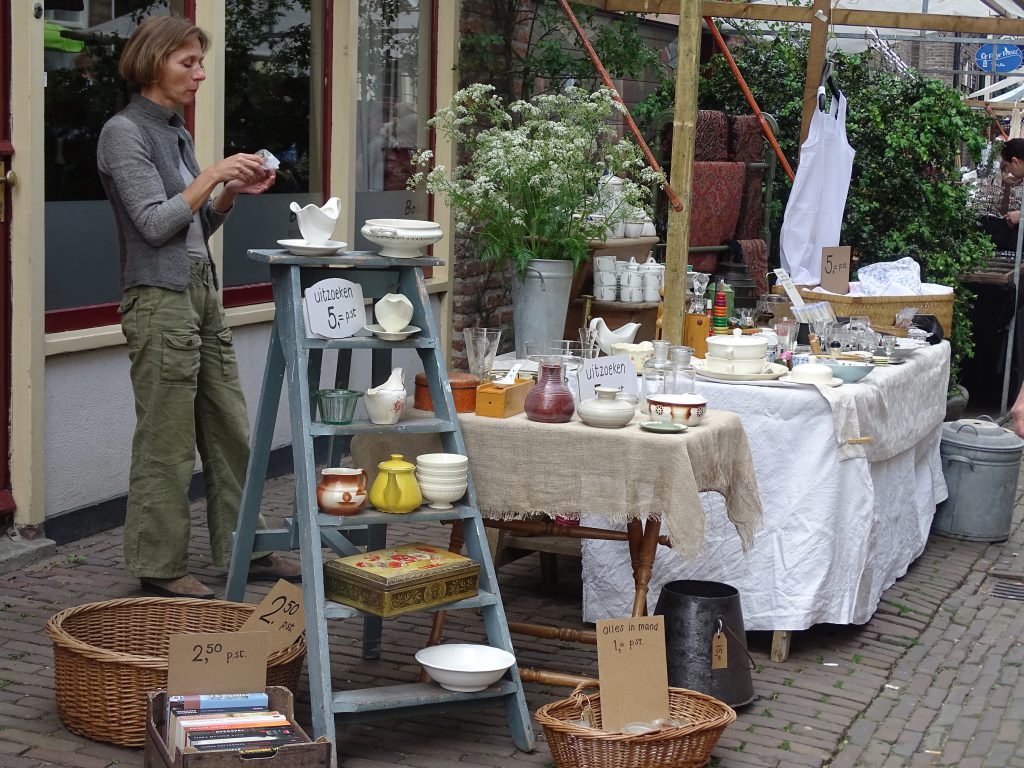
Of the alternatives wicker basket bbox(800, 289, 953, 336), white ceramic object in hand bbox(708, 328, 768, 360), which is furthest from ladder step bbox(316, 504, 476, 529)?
wicker basket bbox(800, 289, 953, 336)

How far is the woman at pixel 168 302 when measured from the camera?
4527 millimetres

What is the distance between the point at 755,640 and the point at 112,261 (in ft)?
10.3

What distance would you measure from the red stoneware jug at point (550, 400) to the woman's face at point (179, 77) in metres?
1.60

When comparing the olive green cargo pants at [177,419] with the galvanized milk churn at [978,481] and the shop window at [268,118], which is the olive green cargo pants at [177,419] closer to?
the shop window at [268,118]

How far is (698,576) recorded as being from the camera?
4812mm

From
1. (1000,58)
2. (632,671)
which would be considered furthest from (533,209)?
(1000,58)

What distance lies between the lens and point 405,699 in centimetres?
365

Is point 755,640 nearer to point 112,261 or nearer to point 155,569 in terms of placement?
point 155,569

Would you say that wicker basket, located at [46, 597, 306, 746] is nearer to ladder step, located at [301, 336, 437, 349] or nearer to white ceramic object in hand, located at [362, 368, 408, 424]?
white ceramic object in hand, located at [362, 368, 408, 424]

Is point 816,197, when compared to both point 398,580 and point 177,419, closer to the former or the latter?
point 177,419

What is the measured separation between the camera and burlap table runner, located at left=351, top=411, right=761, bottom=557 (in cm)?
383

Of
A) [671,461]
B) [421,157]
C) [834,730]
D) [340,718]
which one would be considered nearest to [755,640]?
[834,730]

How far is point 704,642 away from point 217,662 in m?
1.48

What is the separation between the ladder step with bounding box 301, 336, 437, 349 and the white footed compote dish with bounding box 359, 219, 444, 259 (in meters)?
0.25
